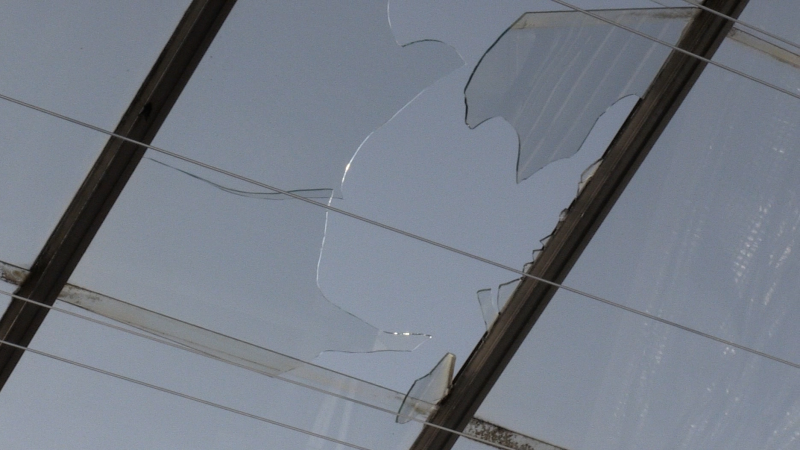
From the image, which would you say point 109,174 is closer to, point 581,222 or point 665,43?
point 581,222

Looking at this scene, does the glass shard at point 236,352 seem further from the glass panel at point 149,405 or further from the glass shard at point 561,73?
the glass shard at point 561,73

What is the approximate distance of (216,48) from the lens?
291 centimetres

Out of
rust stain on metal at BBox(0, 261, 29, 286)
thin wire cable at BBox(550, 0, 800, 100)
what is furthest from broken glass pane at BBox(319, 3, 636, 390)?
rust stain on metal at BBox(0, 261, 29, 286)

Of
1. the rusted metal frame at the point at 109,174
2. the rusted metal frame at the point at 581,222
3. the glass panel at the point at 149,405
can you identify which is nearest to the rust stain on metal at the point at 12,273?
the rusted metal frame at the point at 109,174

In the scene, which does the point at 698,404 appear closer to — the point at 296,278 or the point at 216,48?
the point at 296,278

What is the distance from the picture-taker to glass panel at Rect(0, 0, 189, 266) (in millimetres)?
2826

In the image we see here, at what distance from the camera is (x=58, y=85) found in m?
2.94

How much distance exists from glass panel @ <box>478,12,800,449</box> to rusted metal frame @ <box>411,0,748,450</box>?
0.34ft

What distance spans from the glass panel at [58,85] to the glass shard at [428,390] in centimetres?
155

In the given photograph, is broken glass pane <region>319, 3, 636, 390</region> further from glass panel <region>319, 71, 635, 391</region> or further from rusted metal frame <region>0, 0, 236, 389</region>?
rusted metal frame <region>0, 0, 236, 389</region>

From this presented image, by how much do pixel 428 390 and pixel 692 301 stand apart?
3.84 feet

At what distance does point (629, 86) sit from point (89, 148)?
1990 mm

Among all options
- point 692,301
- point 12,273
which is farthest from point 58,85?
point 692,301

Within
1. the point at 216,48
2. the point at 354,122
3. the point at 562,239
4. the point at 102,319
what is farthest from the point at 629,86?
the point at 102,319
